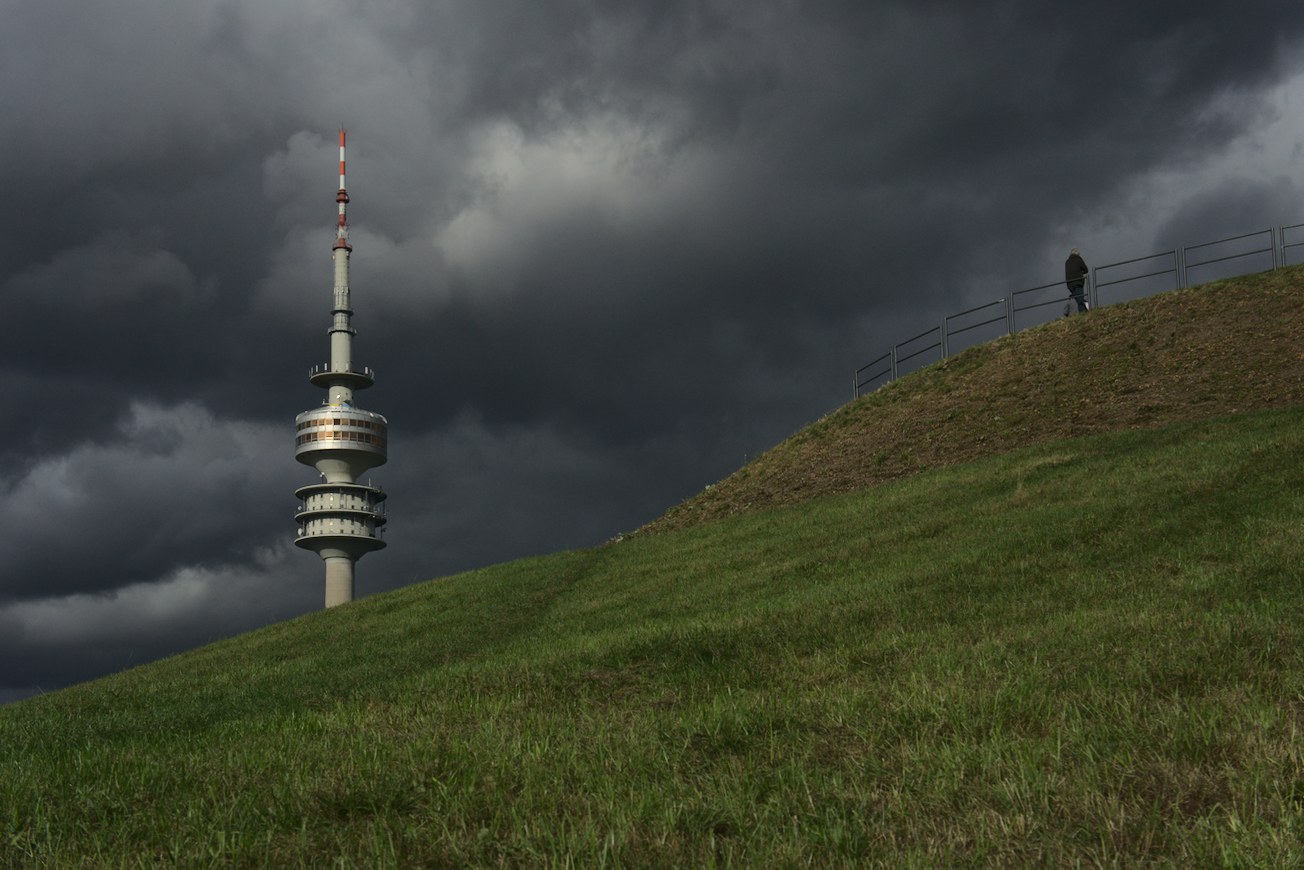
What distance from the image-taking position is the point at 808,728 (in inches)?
264

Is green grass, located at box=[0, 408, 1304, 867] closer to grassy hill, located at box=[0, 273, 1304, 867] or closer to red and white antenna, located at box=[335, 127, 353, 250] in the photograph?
grassy hill, located at box=[0, 273, 1304, 867]

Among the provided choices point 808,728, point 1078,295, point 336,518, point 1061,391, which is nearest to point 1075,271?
point 1078,295

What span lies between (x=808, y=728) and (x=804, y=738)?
0.97ft

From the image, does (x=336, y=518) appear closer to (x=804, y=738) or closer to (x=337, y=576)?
(x=337, y=576)

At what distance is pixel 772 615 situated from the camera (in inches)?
484

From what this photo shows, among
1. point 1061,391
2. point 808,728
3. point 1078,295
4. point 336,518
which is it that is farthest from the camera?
point 336,518

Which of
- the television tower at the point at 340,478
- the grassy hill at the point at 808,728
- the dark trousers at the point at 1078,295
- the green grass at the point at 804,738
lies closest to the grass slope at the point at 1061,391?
the dark trousers at the point at 1078,295

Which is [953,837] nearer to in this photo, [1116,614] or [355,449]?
[1116,614]

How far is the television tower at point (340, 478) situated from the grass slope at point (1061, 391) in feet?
257

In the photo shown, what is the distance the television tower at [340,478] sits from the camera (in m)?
110

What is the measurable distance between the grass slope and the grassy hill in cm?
1226

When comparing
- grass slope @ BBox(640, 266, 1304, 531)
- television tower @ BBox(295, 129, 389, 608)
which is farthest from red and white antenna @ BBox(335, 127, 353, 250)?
grass slope @ BBox(640, 266, 1304, 531)

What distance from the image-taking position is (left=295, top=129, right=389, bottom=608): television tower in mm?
110188

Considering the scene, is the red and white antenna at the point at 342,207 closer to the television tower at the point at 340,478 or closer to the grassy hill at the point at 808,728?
the television tower at the point at 340,478
